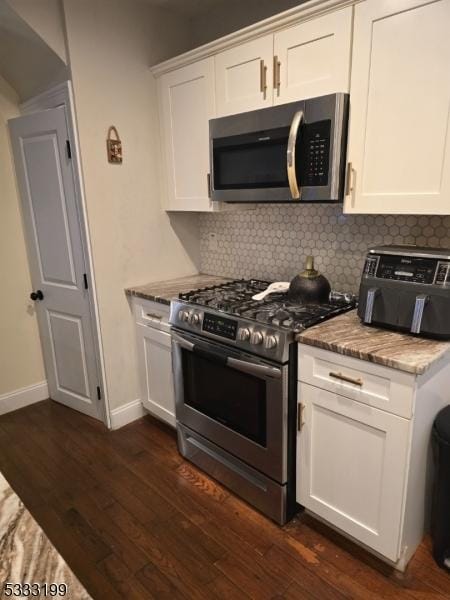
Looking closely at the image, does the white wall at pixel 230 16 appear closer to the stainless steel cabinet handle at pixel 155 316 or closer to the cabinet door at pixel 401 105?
the cabinet door at pixel 401 105

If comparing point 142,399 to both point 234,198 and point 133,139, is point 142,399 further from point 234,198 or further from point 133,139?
point 133,139

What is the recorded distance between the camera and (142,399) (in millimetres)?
2807

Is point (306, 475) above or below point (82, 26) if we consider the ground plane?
below

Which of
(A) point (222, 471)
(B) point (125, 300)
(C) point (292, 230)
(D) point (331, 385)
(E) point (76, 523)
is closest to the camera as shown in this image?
(D) point (331, 385)

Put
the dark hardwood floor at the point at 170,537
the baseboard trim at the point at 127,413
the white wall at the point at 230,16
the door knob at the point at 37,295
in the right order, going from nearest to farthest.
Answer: the dark hardwood floor at the point at 170,537 → the white wall at the point at 230,16 → the baseboard trim at the point at 127,413 → the door knob at the point at 37,295

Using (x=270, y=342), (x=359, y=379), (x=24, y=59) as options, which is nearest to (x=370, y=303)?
(x=359, y=379)

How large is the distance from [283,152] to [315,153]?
7.2 inches

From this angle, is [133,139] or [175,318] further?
[133,139]

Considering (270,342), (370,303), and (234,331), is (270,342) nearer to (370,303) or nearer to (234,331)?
(234,331)

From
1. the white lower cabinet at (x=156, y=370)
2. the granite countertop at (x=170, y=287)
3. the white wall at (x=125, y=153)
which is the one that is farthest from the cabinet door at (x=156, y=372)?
the granite countertop at (x=170, y=287)

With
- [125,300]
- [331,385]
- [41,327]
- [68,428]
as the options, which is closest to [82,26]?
[125,300]

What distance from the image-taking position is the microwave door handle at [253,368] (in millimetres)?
1723

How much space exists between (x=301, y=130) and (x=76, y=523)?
215 cm

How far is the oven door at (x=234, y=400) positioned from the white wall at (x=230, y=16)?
186 centimetres
